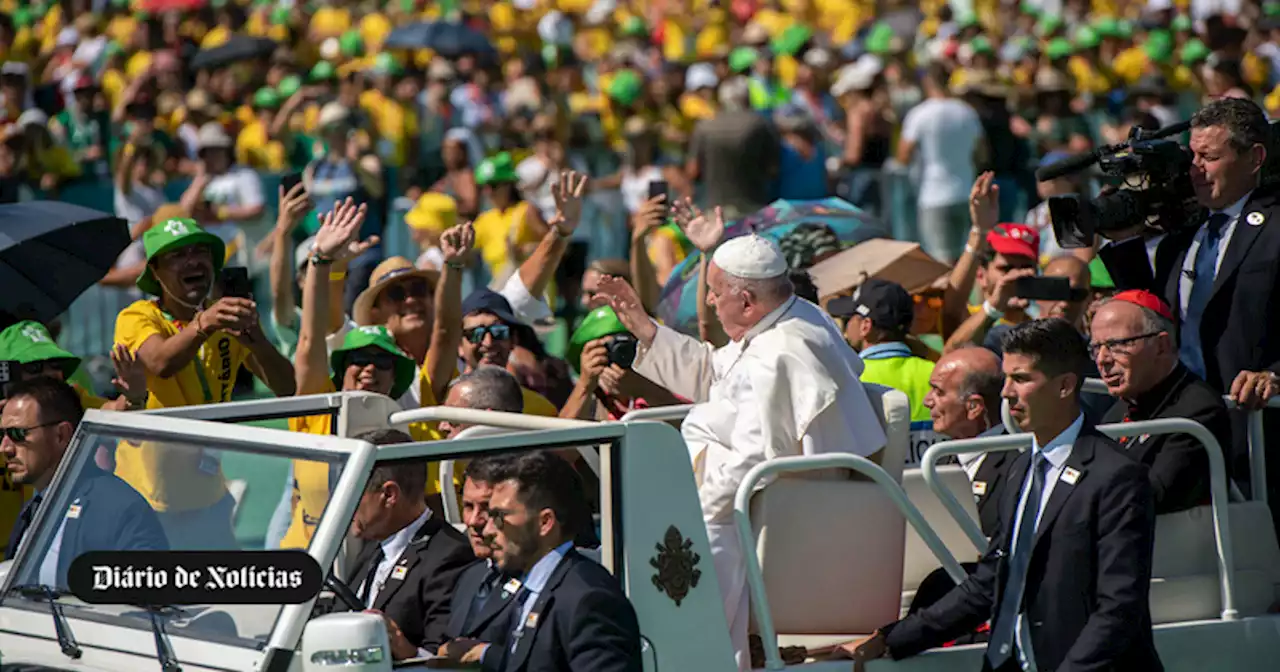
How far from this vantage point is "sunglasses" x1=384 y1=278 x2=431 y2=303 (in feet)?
31.1

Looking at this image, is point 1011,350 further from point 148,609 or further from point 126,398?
point 126,398

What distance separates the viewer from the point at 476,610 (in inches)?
215

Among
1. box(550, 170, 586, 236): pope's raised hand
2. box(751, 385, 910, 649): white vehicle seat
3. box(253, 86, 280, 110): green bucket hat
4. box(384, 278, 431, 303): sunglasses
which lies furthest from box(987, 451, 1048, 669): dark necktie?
box(253, 86, 280, 110): green bucket hat

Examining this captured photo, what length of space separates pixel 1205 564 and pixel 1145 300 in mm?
934

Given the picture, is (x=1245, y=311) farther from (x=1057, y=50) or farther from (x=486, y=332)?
(x=1057, y=50)

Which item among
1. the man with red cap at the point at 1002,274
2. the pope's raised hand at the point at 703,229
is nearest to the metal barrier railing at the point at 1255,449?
the pope's raised hand at the point at 703,229

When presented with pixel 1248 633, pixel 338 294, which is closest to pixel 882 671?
pixel 1248 633

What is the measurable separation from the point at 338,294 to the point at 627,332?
192 centimetres

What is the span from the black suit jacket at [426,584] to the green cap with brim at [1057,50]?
607 inches

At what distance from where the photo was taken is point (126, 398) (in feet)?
25.2

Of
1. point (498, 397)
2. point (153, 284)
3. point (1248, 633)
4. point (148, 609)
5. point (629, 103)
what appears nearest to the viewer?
point (148, 609)

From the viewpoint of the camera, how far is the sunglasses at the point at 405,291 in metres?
9.48

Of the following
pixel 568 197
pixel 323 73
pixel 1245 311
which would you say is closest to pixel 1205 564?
pixel 1245 311

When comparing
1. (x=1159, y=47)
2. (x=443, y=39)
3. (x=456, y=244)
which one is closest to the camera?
(x=456, y=244)
